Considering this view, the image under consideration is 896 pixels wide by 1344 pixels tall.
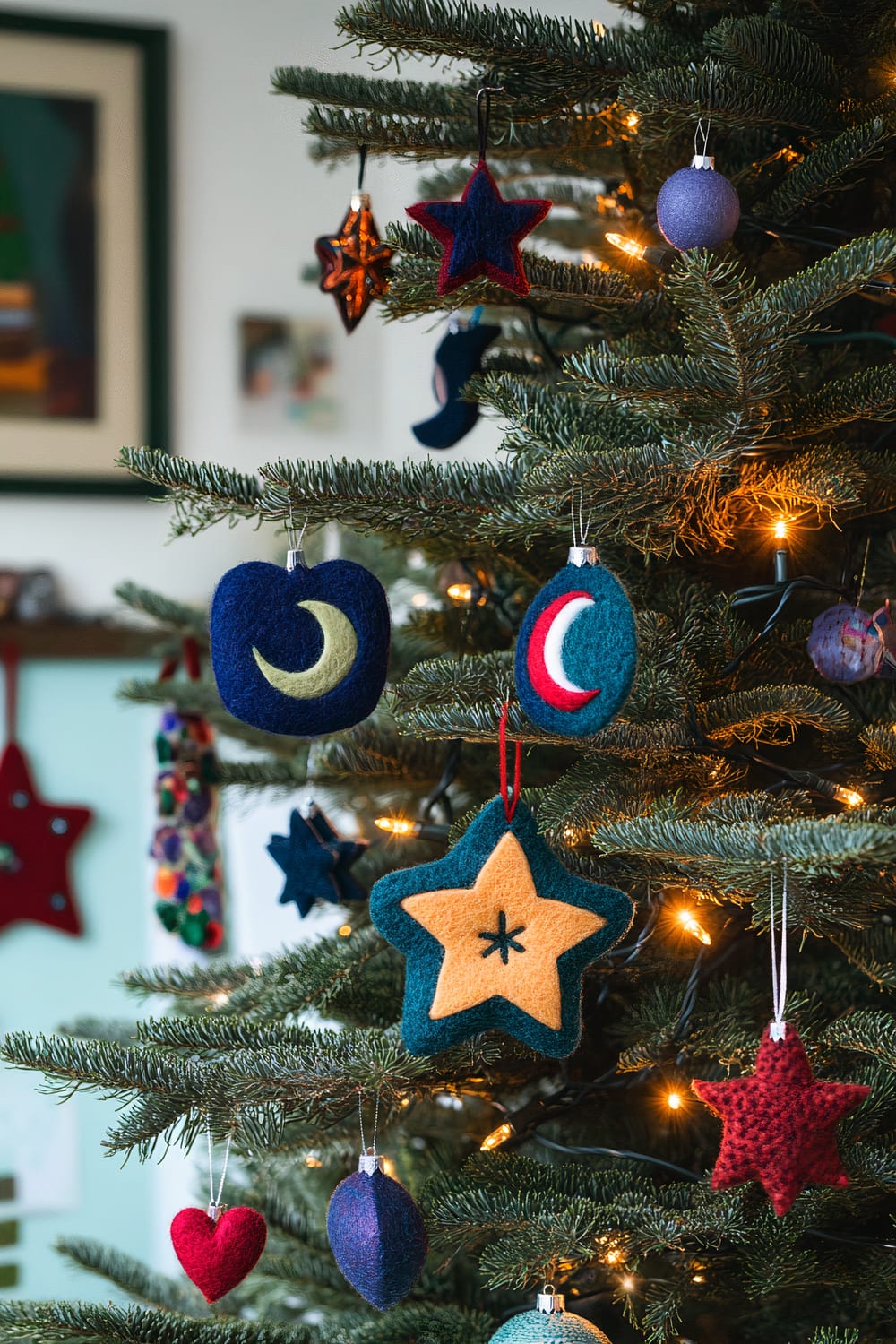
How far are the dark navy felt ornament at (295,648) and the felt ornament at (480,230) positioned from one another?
0.51ft

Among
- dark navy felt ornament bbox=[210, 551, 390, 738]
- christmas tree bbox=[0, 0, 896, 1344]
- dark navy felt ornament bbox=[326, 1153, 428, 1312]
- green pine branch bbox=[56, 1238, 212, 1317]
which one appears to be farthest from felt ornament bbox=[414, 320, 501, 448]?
green pine branch bbox=[56, 1238, 212, 1317]

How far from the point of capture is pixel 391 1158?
87 cm

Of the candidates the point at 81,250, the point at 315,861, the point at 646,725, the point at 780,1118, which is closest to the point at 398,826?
the point at 315,861

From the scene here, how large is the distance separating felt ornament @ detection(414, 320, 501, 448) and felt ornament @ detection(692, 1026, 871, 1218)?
17.7 inches

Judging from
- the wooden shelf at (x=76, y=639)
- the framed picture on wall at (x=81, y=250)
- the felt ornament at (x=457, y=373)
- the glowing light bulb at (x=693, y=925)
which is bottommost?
the glowing light bulb at (x=693, y=925)

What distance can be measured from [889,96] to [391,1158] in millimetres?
745

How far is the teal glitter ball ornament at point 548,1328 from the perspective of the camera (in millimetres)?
553

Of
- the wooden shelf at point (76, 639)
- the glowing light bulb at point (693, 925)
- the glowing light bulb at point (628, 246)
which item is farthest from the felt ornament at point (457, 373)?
the wooden shelf at point (76, 639)

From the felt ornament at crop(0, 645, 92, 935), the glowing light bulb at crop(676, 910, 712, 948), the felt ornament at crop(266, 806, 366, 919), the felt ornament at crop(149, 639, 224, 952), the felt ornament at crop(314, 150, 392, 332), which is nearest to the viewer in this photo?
the glowing light bulb at crop(676, 910, 712, 948)

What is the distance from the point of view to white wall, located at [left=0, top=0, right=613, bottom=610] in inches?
63.9

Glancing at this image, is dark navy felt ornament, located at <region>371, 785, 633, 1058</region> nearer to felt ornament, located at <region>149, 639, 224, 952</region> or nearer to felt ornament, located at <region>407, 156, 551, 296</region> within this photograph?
felt ornament, located at <region>407, 156, 551, 296</region>

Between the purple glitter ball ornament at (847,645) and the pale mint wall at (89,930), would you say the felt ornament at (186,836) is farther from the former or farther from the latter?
the purple glitter ball ornament at (847,645)

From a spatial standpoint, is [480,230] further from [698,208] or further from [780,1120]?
[780,1120]

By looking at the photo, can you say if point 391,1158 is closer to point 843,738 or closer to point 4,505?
point 843,738
